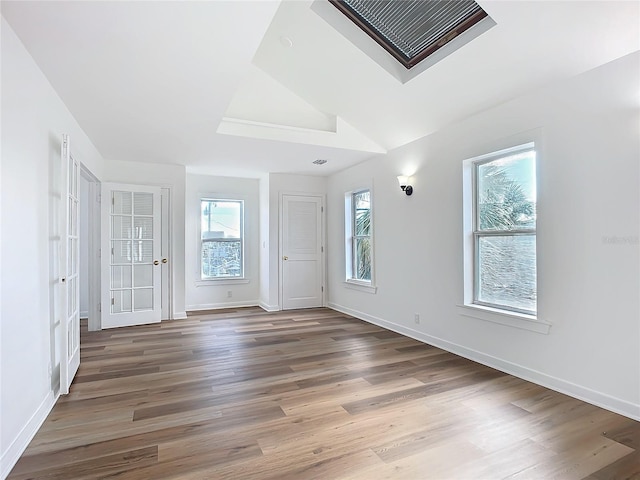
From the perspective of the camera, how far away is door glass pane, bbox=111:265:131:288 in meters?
5.06

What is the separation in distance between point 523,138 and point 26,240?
370cm

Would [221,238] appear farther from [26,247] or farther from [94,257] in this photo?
[26,247]

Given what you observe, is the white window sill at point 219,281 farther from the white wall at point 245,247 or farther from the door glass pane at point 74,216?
the door glass pane at point 74,216

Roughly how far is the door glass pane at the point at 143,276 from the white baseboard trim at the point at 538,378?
366cm

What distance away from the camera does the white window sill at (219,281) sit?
6.34 metres

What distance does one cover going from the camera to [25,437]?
2059mm

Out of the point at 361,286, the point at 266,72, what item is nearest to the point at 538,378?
the point at 361,286

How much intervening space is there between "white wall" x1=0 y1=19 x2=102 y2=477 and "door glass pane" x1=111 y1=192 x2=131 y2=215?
2377 mm

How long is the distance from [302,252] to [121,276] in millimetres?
2827

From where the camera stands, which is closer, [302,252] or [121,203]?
[121,203]

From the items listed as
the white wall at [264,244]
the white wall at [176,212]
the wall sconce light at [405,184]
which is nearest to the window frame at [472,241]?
the wall sconce light at [405,184]

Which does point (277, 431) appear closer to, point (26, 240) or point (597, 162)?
point (26, 240)

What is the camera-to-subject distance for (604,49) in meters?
2.40

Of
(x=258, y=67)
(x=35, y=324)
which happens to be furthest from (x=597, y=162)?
(x=35, y=324)
